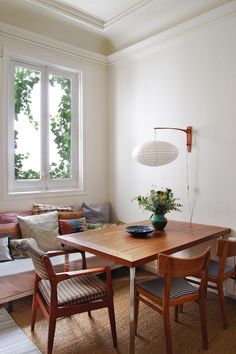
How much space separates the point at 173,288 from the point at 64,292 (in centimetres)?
74

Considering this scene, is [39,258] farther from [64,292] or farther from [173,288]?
[173,288]

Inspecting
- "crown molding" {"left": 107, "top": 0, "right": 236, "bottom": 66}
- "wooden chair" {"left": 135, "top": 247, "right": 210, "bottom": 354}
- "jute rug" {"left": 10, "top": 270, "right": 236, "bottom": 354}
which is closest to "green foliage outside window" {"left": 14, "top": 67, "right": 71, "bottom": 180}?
"crown molding" {"left": 107, "top": 0, "right": 236, "bottom": 66}

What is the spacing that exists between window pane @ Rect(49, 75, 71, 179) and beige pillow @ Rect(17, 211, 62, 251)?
761 millimetres

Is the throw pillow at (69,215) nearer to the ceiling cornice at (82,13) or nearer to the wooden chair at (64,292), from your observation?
the wooden chair at (64,292)

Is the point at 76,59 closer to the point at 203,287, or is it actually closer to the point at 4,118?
the point at 4,118

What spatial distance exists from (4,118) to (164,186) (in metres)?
1.93

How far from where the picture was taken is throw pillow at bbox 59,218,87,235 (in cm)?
312

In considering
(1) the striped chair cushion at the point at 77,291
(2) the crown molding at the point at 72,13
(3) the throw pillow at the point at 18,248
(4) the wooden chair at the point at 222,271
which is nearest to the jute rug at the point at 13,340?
(1) the striped chair cushion at the point at 77,291

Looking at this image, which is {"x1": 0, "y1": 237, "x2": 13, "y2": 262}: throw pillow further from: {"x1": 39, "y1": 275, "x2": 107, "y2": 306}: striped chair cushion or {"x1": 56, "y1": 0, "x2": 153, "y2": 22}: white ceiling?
{"x1": 56, "y1": 0, "x2": 153, "y2": 22}: white ceiling

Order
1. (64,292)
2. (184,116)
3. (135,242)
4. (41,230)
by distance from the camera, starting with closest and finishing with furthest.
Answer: (64,292) < (135,242) < (41,230) < (184,116)

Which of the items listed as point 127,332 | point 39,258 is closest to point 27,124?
point 39,258

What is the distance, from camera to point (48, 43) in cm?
340

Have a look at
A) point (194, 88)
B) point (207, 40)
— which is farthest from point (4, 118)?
point (207, 40)

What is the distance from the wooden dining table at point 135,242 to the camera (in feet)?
5.96
